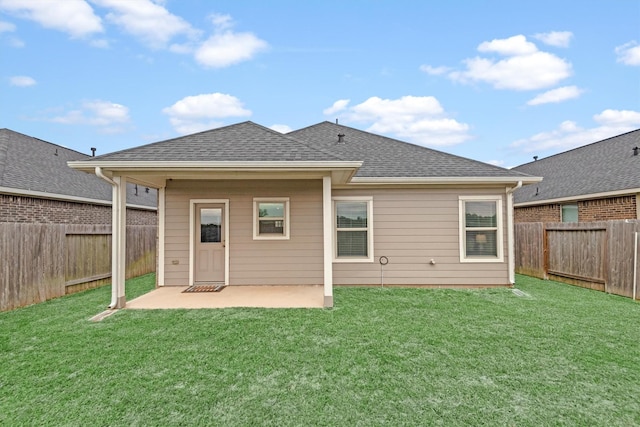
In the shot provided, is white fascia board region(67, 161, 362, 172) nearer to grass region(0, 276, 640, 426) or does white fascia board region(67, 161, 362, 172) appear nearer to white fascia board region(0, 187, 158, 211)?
grass region(0, 276, 640, 426)

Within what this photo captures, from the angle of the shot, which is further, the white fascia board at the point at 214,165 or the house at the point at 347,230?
the house at the point at 347,230

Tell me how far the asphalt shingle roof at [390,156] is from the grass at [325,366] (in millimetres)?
3140

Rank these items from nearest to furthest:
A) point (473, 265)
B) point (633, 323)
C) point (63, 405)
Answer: point (63, 405)
point (633, 323)
point (473, 265)

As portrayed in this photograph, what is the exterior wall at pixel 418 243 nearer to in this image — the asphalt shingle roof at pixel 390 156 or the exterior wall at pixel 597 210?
the asphalt shingle roof at pixel 390 156

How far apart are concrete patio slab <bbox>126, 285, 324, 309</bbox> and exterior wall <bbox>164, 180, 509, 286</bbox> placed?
44 centimetres

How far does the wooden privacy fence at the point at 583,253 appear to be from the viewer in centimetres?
610

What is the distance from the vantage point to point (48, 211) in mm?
8641

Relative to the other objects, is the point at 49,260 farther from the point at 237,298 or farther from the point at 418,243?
the point at 418,243

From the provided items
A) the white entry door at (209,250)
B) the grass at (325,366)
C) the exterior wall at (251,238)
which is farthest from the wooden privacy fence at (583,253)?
the white entry door at (209,250)

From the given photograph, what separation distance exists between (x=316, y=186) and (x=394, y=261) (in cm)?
253

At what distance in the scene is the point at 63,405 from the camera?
2562mm

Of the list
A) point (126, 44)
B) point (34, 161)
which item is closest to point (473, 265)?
point (34, 161)

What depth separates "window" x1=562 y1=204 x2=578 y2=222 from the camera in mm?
10392

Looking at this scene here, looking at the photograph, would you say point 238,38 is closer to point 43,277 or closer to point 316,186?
point 316,186
